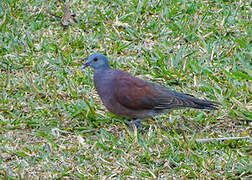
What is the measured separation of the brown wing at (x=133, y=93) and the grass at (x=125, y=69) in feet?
0.91

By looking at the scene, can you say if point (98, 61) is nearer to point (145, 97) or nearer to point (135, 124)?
point (145, 97)

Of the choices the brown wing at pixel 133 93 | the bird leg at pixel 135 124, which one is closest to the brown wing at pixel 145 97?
the brown wing at pixel 133 93

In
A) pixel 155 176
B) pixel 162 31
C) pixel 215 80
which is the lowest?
pixel 155 176

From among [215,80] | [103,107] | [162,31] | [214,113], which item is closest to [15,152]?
[103,107]

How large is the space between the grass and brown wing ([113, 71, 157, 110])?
0.91 ft

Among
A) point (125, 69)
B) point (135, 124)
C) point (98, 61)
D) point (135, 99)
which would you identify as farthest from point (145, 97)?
point (125, 69)

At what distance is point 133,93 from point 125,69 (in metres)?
1.28

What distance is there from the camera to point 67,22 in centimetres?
715

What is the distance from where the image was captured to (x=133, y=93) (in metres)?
5.10

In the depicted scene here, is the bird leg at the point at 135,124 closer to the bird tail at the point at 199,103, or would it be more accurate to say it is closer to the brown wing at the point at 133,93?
the brown wing at the point at 133,93

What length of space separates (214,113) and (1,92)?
234cm

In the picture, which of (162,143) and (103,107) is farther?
(103,107)

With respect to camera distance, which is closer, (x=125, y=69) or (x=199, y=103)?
(x=199, y=103)

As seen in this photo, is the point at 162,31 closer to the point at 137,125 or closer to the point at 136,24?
the point at 136,24
